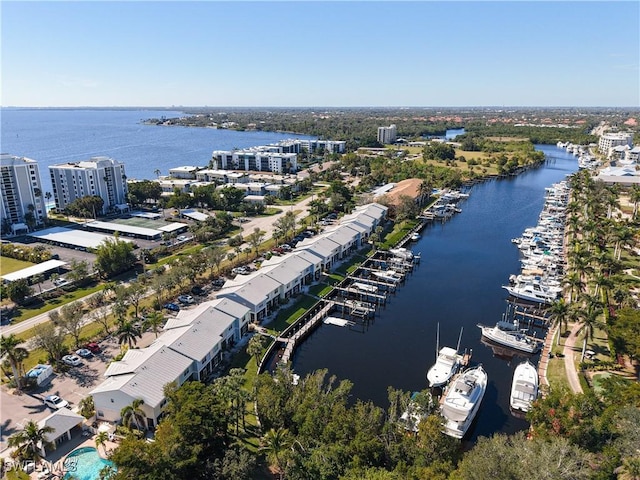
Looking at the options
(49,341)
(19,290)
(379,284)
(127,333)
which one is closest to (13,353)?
(49,341)

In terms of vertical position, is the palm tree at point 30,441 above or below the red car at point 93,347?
above

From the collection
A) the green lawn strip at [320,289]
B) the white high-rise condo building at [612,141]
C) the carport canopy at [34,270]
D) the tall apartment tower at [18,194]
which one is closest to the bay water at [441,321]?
the green lawn strip at [320,289]

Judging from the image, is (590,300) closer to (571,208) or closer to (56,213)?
(571,208)

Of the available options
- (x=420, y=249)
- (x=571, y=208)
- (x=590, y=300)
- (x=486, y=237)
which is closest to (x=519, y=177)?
(x=571, y=208)

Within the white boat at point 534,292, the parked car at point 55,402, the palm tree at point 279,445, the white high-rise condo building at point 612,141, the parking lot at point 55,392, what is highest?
the white high-rise condo building at point 612,141

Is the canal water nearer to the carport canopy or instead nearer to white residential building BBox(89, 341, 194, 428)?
white residential building BBox(89, 341, 194, 428)

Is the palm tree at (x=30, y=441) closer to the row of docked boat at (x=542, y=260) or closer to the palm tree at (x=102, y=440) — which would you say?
the palm tree at (x=102, y=440)

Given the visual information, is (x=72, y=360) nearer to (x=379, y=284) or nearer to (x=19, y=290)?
(x=19, y=290)
